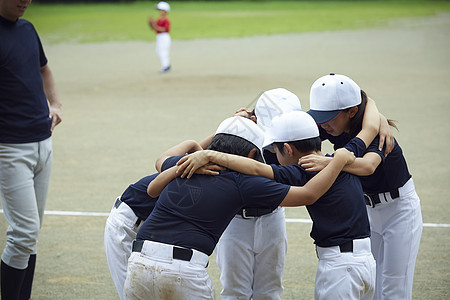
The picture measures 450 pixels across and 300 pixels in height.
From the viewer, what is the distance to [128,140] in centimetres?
1169

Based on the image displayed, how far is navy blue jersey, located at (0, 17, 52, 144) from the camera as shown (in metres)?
4.81

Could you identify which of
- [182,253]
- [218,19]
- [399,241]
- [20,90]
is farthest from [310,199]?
[218,19]

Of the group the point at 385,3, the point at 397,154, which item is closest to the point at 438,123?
the point at 397,154

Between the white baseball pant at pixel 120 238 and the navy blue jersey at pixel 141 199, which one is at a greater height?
the navy blue jersey at pixel 141 199

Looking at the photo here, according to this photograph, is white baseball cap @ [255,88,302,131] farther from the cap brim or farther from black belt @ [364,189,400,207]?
black belt @ [364,189,400,207]

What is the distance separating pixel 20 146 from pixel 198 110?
9.65m

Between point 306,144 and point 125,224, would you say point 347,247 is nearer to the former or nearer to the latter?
point 306,144

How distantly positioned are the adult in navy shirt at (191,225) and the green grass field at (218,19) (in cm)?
2978

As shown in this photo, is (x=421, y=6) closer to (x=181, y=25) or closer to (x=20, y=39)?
(x=181, y=25)

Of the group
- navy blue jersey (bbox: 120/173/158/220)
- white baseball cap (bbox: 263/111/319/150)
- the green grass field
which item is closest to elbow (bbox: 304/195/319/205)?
white baseball cap (bbox: 263/111/319/150)

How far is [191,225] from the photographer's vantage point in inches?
140

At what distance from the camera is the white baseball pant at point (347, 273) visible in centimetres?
372

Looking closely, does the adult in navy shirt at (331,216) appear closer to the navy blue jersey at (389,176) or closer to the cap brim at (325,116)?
the cap brim at (325,116)

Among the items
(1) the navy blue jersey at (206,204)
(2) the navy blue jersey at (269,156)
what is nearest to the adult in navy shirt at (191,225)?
(1) the navy blue jersey at (206,204)
